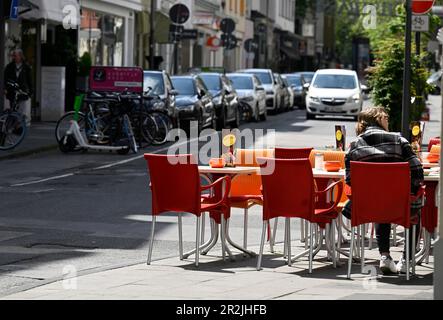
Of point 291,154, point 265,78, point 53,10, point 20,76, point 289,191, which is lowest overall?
point 265,78

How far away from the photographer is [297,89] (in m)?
57.3

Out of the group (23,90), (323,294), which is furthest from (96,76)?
(323,294)

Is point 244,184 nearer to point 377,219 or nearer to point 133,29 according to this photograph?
point 377,219

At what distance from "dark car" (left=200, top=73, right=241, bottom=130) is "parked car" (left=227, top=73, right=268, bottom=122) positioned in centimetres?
229

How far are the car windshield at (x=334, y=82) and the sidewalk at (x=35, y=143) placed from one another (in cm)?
1330

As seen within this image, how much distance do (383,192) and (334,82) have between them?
3369 centimetres

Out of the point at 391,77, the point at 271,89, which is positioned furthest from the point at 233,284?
the point at 271,89

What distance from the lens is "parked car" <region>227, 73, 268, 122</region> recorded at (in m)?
41.1

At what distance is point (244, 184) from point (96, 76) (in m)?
15.2

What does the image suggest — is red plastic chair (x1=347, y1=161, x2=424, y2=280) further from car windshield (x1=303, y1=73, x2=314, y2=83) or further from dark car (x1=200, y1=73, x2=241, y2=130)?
car windshield (x1=303, y1=73, x2=314, y2=83)

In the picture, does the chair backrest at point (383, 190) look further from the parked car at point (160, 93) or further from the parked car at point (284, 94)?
the parked car at point (284, 94)

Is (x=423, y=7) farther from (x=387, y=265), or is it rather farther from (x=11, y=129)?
(x=11, y=129)

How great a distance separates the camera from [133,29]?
50.2 meters

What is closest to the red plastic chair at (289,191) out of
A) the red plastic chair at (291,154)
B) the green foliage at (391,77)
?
the red plastic chair at (291,154)
